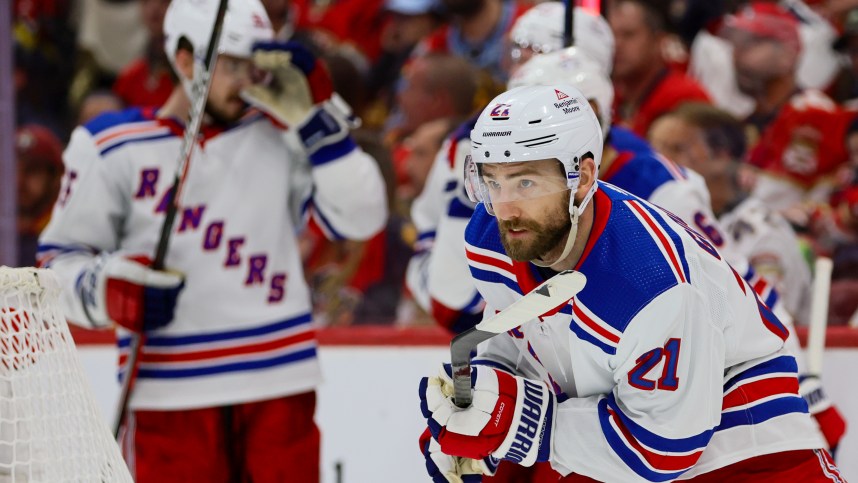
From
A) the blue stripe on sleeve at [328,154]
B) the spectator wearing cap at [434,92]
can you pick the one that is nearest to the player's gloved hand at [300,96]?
the blue stripe on sleeve at [328,154]

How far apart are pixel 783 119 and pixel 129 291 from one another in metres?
2.25

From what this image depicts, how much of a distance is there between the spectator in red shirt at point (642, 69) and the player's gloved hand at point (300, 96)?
5.13ft

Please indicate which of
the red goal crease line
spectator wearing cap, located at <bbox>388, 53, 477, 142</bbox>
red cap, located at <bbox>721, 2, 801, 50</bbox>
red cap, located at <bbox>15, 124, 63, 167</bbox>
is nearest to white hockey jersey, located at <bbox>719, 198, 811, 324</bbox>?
the red goal crease line

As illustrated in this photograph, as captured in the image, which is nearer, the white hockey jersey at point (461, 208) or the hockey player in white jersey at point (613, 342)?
the hockey player in white jersey at point (613, 342)

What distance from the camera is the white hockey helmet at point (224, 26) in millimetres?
2592

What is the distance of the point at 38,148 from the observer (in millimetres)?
4492

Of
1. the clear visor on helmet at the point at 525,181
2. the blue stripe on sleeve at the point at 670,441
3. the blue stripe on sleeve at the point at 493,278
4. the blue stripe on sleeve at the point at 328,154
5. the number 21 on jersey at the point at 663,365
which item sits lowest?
the blue stripe on sleeve at the point at 670,441

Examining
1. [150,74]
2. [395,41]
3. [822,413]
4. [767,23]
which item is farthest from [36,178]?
[822,413]

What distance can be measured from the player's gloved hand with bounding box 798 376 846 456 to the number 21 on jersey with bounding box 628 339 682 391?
970 mm

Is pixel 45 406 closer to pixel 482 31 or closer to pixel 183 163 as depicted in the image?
pixel 183 163

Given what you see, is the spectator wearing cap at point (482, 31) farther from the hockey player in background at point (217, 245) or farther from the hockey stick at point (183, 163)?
the hockey stick at point (183, 163)

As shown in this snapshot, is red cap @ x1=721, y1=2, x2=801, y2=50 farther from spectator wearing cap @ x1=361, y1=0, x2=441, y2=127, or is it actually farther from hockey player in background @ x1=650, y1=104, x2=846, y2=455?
spectator wearing cap @ x1=361, y1=0, x2=441, y2=127

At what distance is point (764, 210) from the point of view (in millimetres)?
3531

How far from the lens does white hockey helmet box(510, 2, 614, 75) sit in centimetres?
296
